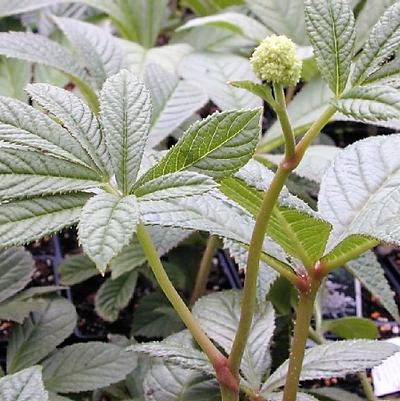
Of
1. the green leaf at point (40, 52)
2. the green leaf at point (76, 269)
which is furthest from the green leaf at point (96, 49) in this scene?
the green leaf at point (76, 269)

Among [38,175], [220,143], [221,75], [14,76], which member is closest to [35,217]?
[38,175]

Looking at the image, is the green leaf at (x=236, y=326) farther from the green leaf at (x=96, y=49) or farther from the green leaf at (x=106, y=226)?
the green leaf at (x=96, y=49)

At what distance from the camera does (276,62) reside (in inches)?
20.3

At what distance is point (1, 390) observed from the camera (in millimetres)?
710

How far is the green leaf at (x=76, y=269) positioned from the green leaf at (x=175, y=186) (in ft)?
2.17

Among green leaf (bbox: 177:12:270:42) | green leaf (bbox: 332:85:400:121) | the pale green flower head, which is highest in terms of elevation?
green leaf (bbox: 177:12:270:42)

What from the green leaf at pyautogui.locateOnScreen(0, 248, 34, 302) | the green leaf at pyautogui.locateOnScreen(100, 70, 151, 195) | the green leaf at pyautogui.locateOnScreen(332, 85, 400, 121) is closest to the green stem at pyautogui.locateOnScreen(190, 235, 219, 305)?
the green leaf at pyautogui.locateOnScreen(0, 248, 34, 302)

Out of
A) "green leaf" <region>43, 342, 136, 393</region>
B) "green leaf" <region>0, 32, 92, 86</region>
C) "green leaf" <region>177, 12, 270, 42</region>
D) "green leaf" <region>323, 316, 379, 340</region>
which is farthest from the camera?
"green leaf" <region>177, 12, 270, 42</region>

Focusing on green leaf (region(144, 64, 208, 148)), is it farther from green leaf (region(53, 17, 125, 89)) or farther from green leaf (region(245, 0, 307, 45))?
green leaf (region(245, 0, 307, 45))

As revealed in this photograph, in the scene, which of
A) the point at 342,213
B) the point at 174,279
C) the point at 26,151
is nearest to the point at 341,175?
the point at 342,213

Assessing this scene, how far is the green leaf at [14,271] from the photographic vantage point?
1014 mm

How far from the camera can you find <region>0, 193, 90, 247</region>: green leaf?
57 centimetres

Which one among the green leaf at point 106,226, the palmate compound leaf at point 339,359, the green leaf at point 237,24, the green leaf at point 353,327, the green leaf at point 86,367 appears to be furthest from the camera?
the green leaf at point 237,24

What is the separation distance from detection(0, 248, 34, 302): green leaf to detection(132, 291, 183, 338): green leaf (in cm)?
22
